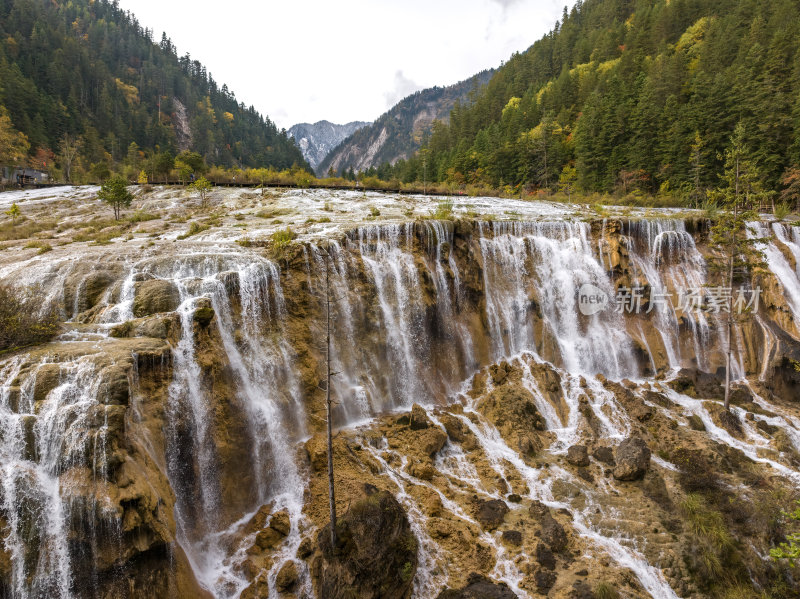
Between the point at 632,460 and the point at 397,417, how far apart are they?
29.8ft

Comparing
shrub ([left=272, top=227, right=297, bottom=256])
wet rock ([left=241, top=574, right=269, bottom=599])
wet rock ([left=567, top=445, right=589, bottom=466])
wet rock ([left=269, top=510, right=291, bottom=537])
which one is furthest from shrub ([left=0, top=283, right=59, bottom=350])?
wet rock ([left=567, top=445, right=589, bottom=466])

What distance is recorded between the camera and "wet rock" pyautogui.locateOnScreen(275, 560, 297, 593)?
9.59 m

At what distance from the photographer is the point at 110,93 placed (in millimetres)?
83062

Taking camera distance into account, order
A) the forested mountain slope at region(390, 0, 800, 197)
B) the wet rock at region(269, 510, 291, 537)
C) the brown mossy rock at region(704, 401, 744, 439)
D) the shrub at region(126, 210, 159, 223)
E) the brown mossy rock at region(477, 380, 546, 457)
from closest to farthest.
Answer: the wet rock at region(269, 510, 291, 537) → the brown mossy rock at region(477, 380, 546, 457) → the brown mossy rock at region(704, 401, 744, 439) → the shrub at region(126, 210, 159, 223) → the forested mountain slope at region(390, 0, 800, 197)

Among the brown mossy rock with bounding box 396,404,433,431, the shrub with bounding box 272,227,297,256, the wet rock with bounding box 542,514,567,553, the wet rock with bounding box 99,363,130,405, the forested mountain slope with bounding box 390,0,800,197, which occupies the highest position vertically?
the forested mountain slope with bounding box 390,0,800,197

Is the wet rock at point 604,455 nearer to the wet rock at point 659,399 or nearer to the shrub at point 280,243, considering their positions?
the wet rock at point 659,399

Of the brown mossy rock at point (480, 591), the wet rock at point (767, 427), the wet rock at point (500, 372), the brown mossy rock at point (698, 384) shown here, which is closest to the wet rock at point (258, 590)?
the brown mossy rock at point (480, 591)

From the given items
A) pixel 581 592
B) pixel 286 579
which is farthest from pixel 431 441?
pixel 286 579

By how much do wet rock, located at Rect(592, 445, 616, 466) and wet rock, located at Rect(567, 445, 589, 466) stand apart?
35 centimetres

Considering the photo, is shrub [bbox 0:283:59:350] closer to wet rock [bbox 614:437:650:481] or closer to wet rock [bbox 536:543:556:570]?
wet rock [bbox 536:543:556:570]

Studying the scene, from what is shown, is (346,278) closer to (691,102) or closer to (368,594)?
(368,594)

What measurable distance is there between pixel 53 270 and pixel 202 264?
564 centimetres

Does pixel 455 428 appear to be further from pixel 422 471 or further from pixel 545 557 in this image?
pixel 545 557

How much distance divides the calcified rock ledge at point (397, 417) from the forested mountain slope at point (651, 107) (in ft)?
52.4
